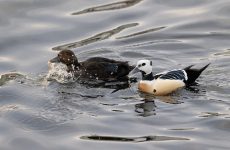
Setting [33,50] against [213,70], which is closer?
[213,70]

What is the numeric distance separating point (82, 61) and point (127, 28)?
2201mm

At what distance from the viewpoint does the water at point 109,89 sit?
11.7 metres

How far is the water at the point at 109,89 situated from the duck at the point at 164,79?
161mm

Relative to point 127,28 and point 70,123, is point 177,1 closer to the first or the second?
point 127,28

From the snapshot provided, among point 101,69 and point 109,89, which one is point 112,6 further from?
point 109,89

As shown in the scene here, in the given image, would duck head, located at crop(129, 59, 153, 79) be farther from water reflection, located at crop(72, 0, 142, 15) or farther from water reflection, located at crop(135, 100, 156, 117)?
water reflection, located at crop(72, 0, 142, 15)

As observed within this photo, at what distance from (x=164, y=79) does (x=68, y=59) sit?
6.75 ft

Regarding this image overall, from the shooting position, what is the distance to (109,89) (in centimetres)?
1371

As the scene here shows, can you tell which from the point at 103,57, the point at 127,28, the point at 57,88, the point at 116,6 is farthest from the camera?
the point at 116,6

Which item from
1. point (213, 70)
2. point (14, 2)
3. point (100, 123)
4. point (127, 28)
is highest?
point (14, 2)

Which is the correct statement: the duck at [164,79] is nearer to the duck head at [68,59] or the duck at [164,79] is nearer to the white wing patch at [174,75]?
the white wing patch at [174,75]

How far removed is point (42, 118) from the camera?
1238 centimetres

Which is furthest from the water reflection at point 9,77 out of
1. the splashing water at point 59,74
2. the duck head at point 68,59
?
the duck head at point 68,59

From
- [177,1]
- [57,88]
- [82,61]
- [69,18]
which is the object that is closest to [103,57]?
[82,61]
